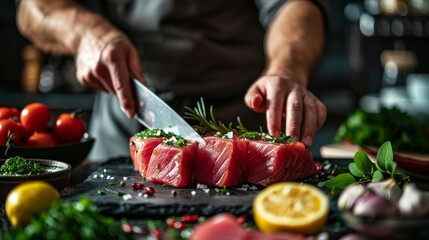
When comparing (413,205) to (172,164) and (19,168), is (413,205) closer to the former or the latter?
(172,164)

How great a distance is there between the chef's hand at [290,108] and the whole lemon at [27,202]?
887 mm

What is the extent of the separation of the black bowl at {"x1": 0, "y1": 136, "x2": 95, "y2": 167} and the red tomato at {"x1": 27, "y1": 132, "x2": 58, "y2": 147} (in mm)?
69

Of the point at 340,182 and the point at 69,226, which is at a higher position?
the point at 69,226

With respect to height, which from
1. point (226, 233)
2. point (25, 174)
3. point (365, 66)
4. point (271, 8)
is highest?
point (271, 8)

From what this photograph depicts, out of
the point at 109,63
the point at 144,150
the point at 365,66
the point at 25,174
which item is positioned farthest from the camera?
the point at 365,66

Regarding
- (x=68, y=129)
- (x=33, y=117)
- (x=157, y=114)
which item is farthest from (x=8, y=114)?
(x=157, y=114)

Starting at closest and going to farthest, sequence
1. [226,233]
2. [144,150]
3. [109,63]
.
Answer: [226,233] → [144,150] → [109,63]

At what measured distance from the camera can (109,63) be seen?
2.30m

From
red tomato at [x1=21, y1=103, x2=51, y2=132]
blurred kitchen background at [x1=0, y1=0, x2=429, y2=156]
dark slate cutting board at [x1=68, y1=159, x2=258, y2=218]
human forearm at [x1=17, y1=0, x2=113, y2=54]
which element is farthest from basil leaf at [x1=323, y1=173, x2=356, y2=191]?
blurred kitchen background at [x1=0, y1=0, x2=429, y2=156]

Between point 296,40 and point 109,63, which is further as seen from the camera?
point 296,40

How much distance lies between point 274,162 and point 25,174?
0.74 meters

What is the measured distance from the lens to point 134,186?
6.20 ft

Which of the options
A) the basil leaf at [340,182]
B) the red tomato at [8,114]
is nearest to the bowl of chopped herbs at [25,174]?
the red tomato at [8,114]

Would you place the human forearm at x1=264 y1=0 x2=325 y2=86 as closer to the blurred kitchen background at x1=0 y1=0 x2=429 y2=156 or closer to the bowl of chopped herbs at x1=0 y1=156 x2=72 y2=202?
the bowl of chopped herbs at x1=0 y1=156 x2=72 y2=202
